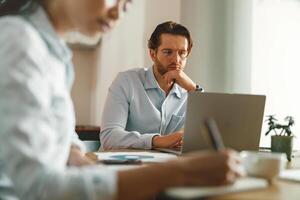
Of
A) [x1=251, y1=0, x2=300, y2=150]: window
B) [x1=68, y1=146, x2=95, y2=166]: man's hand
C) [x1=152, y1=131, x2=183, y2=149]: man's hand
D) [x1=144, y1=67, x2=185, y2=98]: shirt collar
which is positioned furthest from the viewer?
[x1=251, y1=0, x2=300, y2=150]: window

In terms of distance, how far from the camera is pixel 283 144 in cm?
156

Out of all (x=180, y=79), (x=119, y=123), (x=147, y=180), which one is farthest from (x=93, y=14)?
(x=180, y=79)

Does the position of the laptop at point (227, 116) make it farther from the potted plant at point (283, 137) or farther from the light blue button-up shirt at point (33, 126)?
the light blue button-up shirt at point (33, 126)

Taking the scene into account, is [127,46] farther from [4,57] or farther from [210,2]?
[4,57]

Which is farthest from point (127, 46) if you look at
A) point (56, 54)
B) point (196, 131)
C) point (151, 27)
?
point (56, 54)

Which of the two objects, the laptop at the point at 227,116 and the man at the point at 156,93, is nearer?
the laptop at the point at 227,116

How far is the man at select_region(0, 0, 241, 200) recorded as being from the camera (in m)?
0.74

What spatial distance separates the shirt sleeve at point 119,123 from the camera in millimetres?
1897

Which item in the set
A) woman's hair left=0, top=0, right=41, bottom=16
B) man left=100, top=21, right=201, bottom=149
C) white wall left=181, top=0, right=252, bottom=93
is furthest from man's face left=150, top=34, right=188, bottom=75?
woman's hair left=0, top=0, right=41, bottom=16

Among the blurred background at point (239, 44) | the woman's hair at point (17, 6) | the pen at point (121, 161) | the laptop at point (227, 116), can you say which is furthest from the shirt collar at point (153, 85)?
the woman's hair at point (17, 6)

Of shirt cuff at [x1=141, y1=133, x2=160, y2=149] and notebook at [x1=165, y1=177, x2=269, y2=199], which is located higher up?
notebook at [x1=165, y1=177, x2=269, y2=199]

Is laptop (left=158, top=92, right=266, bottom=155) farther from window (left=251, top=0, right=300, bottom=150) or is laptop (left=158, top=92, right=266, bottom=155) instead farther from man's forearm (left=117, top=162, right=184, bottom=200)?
window (left=251, top=0, right=300, bottom=150)

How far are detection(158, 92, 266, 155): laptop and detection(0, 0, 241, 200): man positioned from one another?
605mm

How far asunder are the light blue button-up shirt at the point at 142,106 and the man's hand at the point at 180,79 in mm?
74
